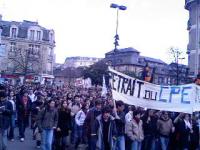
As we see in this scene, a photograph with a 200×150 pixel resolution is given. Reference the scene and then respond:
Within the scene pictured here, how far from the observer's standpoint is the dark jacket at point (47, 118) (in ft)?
40.1

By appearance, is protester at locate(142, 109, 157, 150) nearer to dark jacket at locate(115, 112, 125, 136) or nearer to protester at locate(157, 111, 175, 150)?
protester at locate(157, 111, 175, 150)

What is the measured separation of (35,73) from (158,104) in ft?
217

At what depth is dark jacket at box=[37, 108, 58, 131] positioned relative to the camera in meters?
12.2

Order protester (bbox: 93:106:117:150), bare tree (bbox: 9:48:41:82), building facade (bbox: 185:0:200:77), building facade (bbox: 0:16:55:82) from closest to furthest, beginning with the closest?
protester (bbox: 93:106:117:150)
building facade (bbox: 185:0:200:77)
bare tree (bbox: 9:48:41:82)
building facade (bbox: 0:16:55:82)

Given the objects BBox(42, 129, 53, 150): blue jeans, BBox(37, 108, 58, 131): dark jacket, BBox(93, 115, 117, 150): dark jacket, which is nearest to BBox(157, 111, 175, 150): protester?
BBox(93, 115, 117, 150): dark jacket

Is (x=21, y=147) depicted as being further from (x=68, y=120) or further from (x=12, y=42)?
(x=12, y=42)

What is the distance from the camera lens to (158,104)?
12.5 m

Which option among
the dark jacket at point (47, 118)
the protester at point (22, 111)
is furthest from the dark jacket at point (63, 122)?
the protester at point (22, 111)

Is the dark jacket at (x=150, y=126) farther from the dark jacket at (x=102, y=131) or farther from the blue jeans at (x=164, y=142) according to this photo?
the dark jacket at (x=102, y=131)

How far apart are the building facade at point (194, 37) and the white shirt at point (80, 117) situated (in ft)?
118

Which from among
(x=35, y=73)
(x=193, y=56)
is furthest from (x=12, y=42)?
(x=193, y=56)

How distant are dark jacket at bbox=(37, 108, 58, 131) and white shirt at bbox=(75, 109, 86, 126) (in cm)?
201

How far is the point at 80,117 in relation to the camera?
47.1ft

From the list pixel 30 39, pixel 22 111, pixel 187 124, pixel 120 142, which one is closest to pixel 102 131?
pixel 120 142
